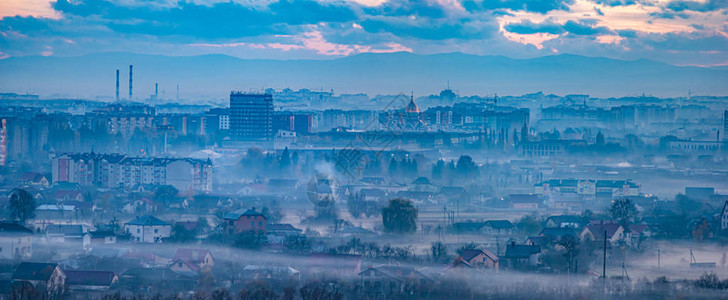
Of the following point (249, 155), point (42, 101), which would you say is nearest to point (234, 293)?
point (249, 155)

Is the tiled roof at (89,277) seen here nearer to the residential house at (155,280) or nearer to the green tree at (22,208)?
the residential house at (155,280)

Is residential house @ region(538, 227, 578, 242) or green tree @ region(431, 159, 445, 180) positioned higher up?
green tree @ region(431, 159, 445, 180)

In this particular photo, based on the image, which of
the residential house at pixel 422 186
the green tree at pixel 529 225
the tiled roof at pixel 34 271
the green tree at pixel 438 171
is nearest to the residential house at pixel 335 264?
the tiled roof at pixel 34 271

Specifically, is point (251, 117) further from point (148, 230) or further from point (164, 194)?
point (148, 230)

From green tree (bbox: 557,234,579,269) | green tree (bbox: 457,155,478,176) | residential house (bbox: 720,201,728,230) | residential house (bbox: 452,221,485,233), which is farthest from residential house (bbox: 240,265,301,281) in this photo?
green tree (bbox: 457,155,478,176)

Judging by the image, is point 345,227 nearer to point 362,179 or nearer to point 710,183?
point 362,179

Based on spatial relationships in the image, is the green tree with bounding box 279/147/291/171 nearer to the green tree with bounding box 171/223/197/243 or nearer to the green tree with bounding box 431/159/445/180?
the green tree with bounding box 431/159/445/180
